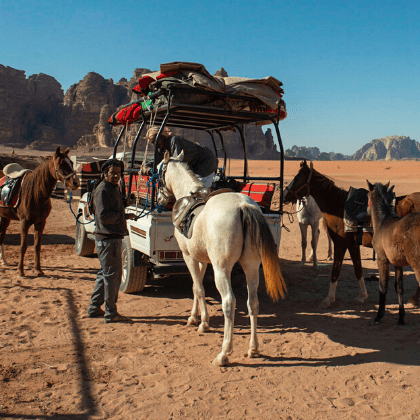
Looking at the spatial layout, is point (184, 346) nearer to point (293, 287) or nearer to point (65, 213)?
point (293, 287)

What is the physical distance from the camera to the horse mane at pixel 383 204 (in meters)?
5.25

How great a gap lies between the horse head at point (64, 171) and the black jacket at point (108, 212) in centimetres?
202

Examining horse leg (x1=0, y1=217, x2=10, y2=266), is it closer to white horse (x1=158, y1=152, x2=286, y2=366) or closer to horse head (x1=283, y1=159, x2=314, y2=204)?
white horse (x1=158, y1=152, x2=286, y2=366)

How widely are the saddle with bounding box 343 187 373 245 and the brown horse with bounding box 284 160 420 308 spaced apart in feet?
0.48

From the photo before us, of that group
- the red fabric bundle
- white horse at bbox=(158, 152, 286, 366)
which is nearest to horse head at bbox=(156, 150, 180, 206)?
white horse at bbox=(158, 152, 286, 366)

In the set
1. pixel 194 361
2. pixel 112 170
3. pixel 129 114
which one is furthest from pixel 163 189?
pixel 129 114

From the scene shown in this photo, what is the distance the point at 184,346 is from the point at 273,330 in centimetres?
126

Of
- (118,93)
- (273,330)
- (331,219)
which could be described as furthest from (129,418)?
(118,93)

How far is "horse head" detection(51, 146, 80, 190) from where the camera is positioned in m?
6.68

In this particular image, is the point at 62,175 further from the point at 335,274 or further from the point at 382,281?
the point at 382,281

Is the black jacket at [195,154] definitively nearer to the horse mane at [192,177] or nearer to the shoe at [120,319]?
the horse mane at [192,177]

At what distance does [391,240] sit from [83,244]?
661 centimetres

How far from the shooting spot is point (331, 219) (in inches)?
249

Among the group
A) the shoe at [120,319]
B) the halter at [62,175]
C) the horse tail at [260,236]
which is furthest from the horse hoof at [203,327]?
the halter at [62,175]
